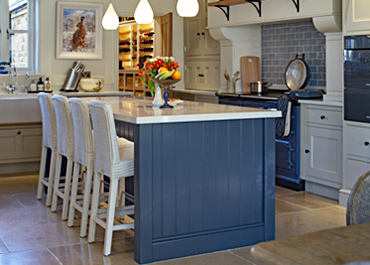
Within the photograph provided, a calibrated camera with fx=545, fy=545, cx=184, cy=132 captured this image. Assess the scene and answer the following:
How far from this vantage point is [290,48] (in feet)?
21.1

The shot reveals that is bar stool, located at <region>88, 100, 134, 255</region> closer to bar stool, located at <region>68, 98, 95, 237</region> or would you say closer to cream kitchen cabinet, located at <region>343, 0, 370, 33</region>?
bar stool, located at <region>68, 98, 95, 237</region>

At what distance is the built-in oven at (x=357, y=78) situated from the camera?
452 centimetres

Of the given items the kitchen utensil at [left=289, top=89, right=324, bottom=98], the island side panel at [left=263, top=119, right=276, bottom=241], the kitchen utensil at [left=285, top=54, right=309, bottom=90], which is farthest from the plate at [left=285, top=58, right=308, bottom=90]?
the island side panel at [left=263, top=119, right=276, bottom=241]

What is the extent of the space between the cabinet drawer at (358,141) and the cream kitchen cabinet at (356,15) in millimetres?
849

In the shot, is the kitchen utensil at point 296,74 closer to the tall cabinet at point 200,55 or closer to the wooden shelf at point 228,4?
the wooden shelf at point 228,4

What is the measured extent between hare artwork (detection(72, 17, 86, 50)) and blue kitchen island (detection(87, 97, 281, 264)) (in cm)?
371

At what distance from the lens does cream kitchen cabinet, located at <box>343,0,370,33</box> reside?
450 centimetres

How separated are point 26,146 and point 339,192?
371 cm

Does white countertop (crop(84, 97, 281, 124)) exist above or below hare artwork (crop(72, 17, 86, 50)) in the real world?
below

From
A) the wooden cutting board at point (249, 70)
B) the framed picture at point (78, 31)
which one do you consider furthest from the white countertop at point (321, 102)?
the framed picture at point (78, 31)

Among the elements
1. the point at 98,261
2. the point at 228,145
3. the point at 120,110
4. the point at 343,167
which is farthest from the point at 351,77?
the point at 98,261

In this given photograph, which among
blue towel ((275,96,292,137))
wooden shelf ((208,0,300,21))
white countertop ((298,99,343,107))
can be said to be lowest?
blue towel ((275,96,292,137))

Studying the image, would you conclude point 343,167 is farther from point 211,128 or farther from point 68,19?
point 68,19

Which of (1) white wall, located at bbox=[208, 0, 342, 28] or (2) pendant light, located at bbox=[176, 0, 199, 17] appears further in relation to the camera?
(1) white wall, located at bbox=[208, 0, 342, 28]
